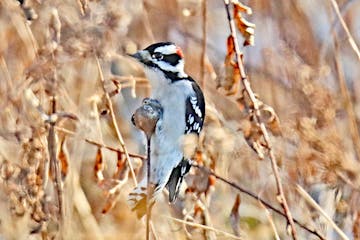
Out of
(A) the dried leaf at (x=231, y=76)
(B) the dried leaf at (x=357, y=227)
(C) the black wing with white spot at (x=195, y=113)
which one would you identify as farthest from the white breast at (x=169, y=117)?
(B) the dried leaf at (x=357, y=227)

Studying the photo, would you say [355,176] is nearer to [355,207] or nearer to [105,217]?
[355,207]

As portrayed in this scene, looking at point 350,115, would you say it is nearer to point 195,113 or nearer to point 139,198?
point 195,113

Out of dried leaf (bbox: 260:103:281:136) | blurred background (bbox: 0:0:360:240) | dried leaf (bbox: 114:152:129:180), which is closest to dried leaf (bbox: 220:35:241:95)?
blurred background (bbox: 0:0:360:240)

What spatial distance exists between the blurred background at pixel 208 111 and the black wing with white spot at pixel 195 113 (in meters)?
0.05

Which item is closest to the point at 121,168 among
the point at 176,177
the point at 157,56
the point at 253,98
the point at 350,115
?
the point at 176,177

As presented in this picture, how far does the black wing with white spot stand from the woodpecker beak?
0.52ft

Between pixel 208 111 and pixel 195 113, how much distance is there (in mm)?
173

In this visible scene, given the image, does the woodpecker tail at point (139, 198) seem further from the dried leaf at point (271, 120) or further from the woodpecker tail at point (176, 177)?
the dried leaf at point (271, 120)

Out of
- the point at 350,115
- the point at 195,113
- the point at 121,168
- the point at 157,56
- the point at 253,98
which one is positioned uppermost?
the point at 253,98

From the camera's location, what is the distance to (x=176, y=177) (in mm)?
2377

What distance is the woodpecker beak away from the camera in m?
2.34

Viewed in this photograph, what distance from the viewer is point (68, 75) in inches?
122

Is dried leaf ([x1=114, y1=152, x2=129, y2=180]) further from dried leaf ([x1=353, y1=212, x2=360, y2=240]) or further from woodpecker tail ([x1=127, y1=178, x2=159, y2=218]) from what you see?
dried leaf ([x1=353, y1=212, x2=360, y2=240])

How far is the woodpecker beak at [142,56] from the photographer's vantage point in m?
2.34
